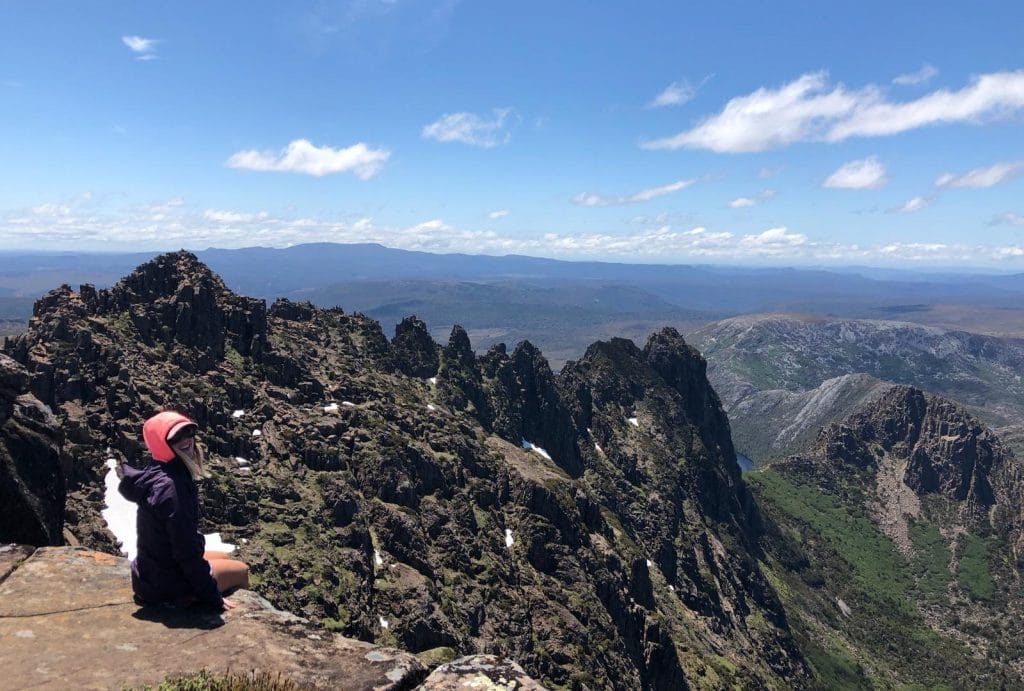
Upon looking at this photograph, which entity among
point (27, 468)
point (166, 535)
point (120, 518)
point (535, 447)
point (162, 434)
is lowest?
point (535, 447)

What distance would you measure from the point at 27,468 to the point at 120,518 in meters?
68.0

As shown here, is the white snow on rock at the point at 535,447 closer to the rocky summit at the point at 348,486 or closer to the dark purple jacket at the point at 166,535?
the rocky summit at the point at 348,486

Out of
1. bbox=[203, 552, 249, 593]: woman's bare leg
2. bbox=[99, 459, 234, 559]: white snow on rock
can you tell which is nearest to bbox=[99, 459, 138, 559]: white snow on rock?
bbox=[99, 459, 234, 559]: white snow on rock

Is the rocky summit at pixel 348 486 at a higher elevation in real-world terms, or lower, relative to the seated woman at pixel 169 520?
lower

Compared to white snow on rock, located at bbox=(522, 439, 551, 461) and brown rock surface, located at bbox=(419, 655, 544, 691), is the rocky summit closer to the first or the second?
white snow on rock, located at bbox=(522, 439, 551, 461)

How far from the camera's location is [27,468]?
21.5 m

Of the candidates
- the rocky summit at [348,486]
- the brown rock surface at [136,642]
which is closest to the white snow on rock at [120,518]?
the rocky summit at [348,486]

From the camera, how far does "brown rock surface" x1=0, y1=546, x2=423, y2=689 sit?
39.4 feet

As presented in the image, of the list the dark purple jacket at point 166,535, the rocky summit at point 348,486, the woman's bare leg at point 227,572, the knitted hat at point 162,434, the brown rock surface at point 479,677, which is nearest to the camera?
the brown rock surface at point 479,677

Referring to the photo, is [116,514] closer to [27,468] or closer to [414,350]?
[27,468]

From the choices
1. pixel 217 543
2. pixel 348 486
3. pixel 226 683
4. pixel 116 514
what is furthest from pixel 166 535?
pixel 348 486

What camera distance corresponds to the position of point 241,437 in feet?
323

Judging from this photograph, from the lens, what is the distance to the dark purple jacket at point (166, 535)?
14227 mm

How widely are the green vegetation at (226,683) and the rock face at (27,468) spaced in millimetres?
11927
